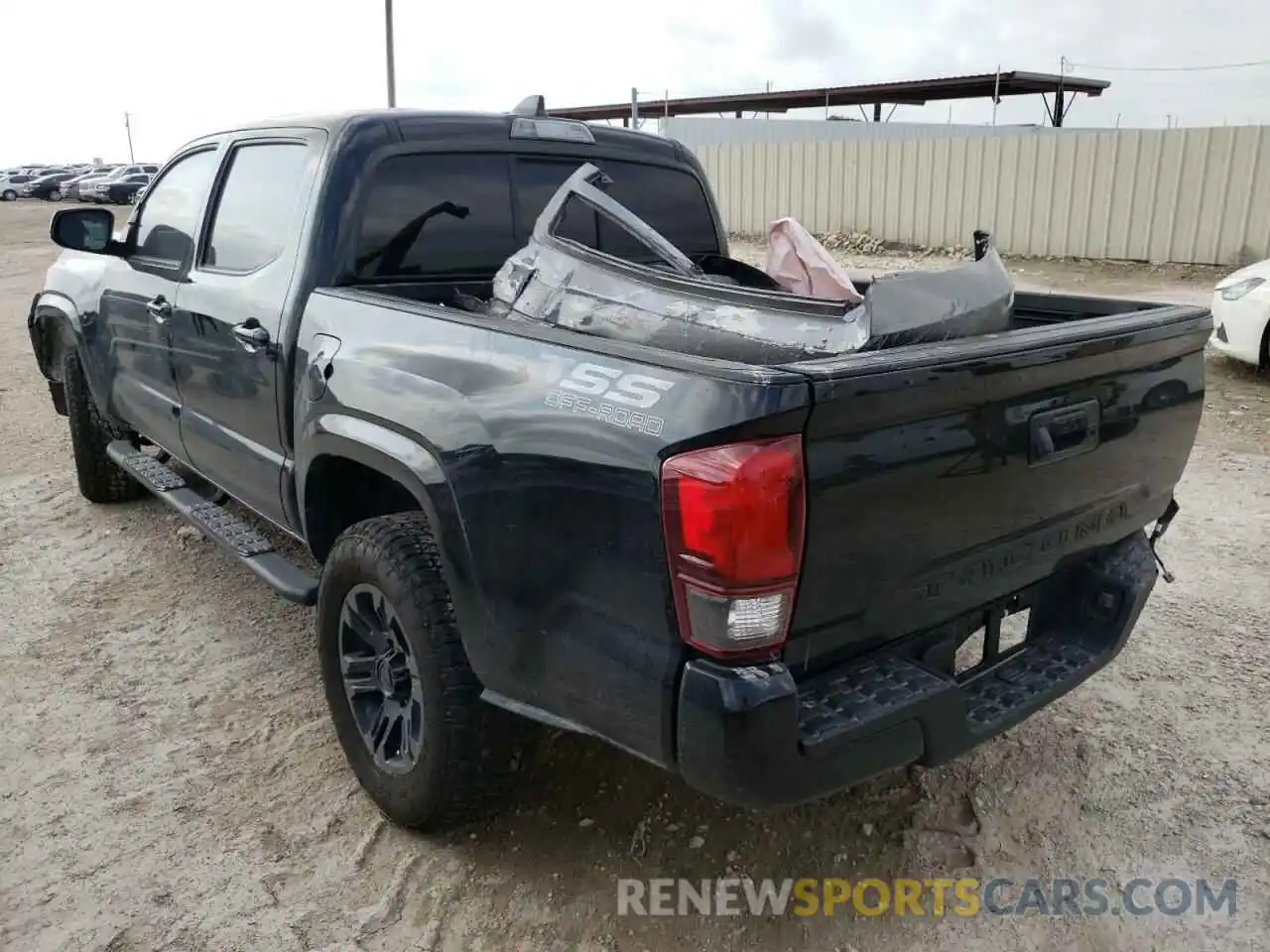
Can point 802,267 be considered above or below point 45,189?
above

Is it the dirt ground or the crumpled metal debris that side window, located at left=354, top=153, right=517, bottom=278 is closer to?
the crumpled metal debris

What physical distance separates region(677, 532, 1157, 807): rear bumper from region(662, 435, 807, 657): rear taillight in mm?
88

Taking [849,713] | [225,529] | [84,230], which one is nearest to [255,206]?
[225,529]

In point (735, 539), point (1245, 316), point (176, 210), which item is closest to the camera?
point (735, 539)

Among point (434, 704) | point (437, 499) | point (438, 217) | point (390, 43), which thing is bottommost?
point (434, 704)

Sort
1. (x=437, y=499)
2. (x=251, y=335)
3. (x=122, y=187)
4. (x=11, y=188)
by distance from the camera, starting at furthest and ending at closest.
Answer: (x=11, y=188) < (x=122, y=187) < (x=251, y=335) < (x=437, y=499)

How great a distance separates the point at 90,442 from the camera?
553 centimetres

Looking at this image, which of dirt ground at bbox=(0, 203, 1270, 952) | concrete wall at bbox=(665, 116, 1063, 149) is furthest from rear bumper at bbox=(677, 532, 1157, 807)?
concrete wall at bbox=(665, 116, 1063, 149)

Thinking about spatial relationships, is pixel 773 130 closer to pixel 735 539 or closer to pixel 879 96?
pixel 879 96

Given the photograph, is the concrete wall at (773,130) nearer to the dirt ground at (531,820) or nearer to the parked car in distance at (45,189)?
the dirt ground at (531,820)

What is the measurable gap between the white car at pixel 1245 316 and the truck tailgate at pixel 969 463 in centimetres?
599

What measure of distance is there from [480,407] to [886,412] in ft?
3.01

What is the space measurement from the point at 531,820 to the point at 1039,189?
16.7m

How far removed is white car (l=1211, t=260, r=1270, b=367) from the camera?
7.77 m
